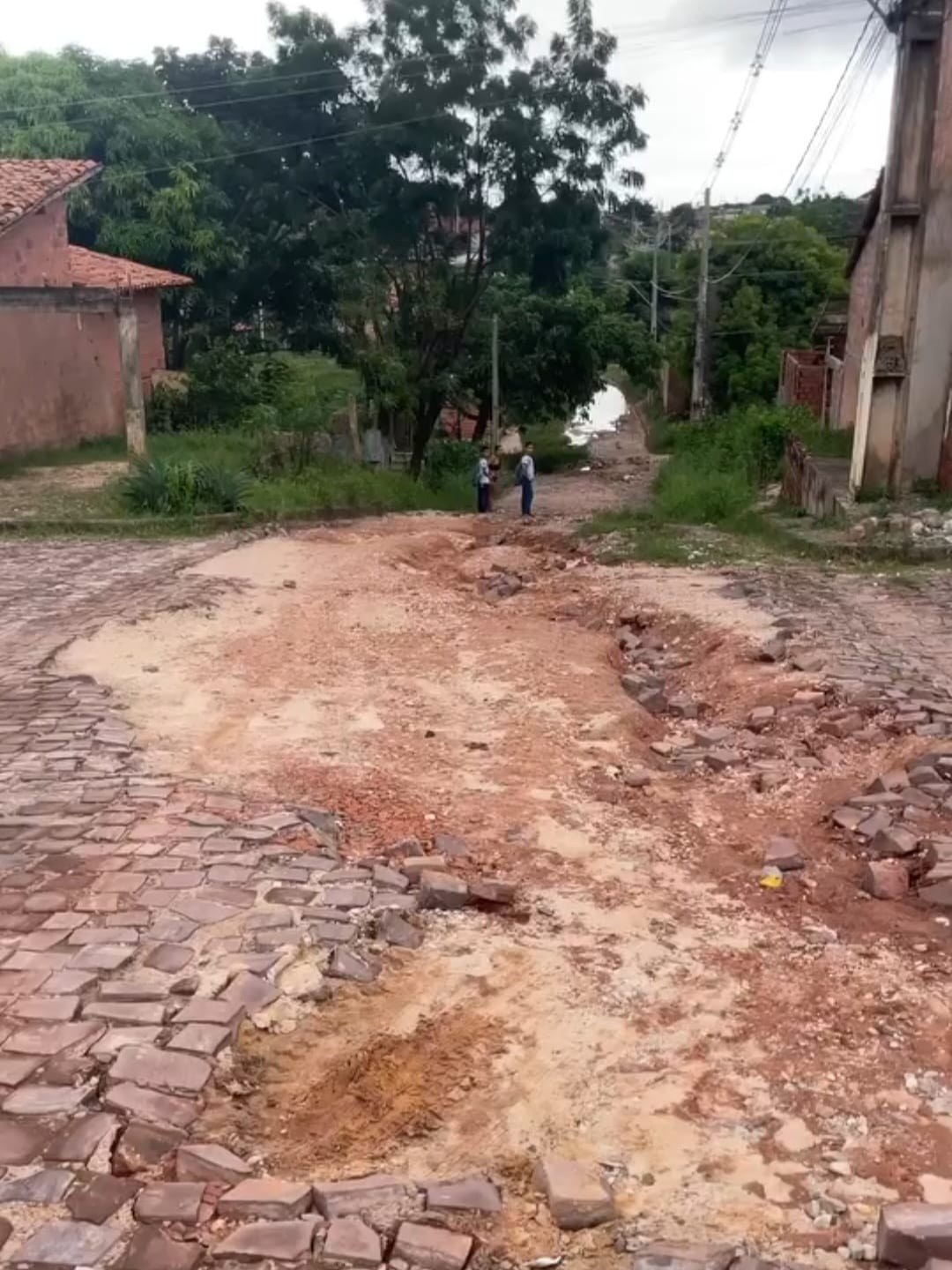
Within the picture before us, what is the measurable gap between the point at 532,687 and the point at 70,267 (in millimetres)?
17474

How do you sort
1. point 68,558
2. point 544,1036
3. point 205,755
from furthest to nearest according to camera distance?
point 68,558, point 205,755, point 544,1036

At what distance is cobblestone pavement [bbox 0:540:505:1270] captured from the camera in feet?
9.55

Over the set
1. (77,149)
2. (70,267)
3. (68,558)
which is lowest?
Answer: (68,558)

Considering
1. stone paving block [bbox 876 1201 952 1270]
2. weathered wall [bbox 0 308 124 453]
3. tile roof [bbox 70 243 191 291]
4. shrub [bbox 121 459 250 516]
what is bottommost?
stone paving block [bbox 876 1201 952 1270]

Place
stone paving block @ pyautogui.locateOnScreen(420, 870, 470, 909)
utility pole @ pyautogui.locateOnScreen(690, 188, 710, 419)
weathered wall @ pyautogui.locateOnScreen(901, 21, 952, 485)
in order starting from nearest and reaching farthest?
stone paving block @ pyautogui.locateOnScreen(420, 870, 470, 909) < weathered wall @ pyautogui.locateOnScreen(901, 21, 952, 485) < utility pole @ pyautogui.locateOnScreen(690, 188, 710, 419)

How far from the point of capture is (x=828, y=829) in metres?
5.76

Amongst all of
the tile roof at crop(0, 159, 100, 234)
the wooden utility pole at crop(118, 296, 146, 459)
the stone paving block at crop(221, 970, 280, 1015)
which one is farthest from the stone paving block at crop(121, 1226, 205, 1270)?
the tile roof at crop(0, 159, 100, 234)

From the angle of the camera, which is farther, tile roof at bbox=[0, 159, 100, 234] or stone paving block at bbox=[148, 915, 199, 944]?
tile roof at bbox=[0, 159, 100, 234]

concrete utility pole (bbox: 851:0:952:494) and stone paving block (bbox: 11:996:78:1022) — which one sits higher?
concrete utility pole (bbox: 851:0:952:494)

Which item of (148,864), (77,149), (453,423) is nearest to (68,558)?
(148,864)

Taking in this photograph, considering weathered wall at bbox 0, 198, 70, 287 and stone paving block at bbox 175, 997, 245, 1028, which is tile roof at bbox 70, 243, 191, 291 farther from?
stone paving block at bbox 175, 997, 245, 1028

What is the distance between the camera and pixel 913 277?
14281mm

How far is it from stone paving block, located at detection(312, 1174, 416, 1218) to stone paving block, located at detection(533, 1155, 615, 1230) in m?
0.35

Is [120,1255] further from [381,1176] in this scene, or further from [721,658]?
[721,658]
